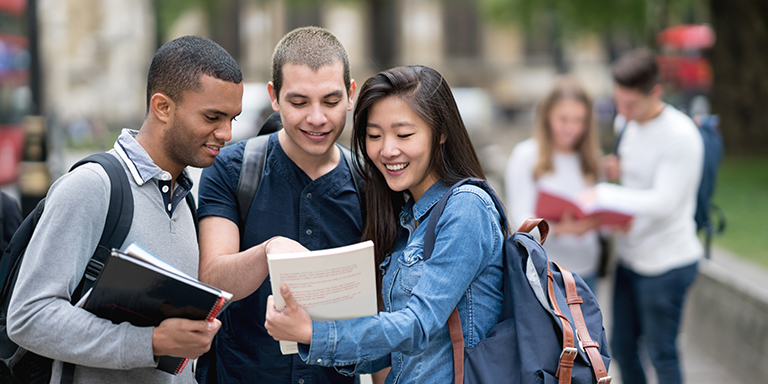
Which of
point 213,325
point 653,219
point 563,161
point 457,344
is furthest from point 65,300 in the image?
point 563,161

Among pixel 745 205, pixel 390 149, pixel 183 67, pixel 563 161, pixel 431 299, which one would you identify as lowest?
pixel 745 205

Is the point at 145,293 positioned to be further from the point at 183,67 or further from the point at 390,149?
the point at 390,149

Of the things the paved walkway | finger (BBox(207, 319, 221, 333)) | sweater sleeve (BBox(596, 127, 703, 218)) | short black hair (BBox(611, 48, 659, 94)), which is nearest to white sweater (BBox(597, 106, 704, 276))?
sweater sleeve (BBox(596, 127, 703, 218))

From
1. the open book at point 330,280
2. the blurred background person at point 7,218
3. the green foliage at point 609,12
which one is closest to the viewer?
the open book at point 330,280

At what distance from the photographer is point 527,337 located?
6.46 ft

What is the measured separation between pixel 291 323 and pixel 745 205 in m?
8.76

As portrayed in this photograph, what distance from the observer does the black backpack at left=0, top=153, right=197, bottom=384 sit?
6.16 ft

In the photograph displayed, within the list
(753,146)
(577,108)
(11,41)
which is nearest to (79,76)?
(11,41)

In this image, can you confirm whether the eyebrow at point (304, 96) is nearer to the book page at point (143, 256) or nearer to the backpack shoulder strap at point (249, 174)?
the backpack shoulder strap at point (249, 174)

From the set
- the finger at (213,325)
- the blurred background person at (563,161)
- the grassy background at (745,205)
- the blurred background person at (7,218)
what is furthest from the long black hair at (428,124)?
the grassy background at (745,205)

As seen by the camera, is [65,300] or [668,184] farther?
[668,184]

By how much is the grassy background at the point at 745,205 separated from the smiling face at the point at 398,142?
5.37 metres

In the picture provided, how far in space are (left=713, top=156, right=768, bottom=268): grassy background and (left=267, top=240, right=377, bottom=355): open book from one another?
5.66 metres

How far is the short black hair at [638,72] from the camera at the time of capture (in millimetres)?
4199
